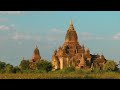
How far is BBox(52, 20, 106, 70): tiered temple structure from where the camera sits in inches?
1866

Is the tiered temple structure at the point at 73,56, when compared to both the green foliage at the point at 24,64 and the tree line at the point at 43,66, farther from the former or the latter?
the green foliage at the point at 24,64

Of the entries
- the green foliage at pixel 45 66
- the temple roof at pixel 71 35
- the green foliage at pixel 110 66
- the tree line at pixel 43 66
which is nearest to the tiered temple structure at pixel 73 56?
the temple roof at pixel 71 35

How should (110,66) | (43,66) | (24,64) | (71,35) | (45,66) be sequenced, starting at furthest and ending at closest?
(71,35)
(24,64)
(110,66)
(45,66)
(43,66)

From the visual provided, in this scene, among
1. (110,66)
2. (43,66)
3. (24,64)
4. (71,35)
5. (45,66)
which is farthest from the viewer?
(71,35)

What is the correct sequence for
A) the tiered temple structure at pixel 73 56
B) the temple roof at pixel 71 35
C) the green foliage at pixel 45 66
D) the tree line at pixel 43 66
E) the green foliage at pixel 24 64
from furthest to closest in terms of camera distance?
the temple roof at pixel 71 35
the tiered temple structure at pixel 73 56
the green foliage at pixel 24 64
the green foliage at pixel 45 66
the tree line at pixel 43 66

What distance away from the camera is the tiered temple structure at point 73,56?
47.4 meters

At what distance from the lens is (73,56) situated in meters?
48.9

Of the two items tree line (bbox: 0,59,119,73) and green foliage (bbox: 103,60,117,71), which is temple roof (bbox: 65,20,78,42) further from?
green foliage (bbox: 103,60,117,71)

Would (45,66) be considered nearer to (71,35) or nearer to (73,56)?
(73,56)

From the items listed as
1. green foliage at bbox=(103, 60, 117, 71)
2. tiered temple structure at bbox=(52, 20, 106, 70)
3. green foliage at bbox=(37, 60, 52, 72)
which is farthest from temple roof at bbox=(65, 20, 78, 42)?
green foliage at bbox=(37, 60, 52, 72)

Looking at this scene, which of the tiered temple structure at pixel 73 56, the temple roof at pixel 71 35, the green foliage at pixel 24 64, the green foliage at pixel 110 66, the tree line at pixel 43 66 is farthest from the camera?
the temple roof at pixel 71 35

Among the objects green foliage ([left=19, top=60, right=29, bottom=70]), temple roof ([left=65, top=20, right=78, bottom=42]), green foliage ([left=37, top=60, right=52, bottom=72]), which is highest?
temple roof ([left=65, top=20, right=78, bottom=42])

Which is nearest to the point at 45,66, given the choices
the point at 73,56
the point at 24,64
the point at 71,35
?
the point at 24,64
